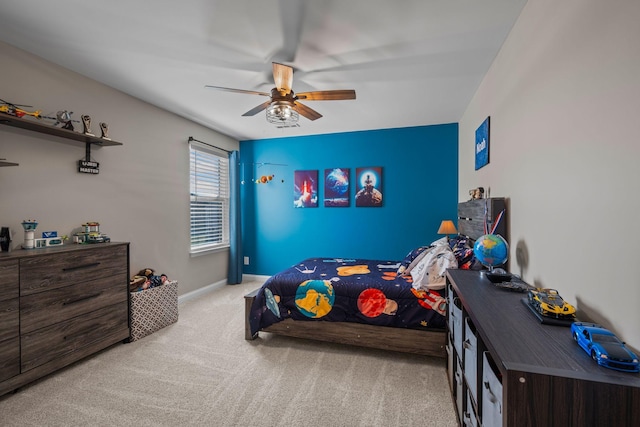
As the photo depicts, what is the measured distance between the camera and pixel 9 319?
73.9 inches

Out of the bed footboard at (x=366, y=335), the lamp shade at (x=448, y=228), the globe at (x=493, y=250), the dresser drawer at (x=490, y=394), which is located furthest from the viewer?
the lamp shade at (x=448, y=228)

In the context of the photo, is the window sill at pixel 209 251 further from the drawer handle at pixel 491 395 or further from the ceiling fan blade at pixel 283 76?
the drawer handle at pixel 491 395

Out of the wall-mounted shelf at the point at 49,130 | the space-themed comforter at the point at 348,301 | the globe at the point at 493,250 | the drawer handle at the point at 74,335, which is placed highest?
the wall-mounted shelf at the point at 49,130

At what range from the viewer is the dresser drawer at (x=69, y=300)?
1.99m

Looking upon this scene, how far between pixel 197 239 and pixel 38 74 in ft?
8.21

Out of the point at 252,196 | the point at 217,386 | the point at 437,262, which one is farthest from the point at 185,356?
the point at 252,196

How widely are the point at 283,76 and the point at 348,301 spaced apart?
2.04 meters

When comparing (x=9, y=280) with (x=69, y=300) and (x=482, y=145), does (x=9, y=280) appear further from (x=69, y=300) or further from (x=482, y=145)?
(x=482, y=145)

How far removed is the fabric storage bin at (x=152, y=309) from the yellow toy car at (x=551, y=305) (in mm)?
3232

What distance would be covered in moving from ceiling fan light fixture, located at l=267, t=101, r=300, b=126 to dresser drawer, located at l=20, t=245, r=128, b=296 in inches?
74.9

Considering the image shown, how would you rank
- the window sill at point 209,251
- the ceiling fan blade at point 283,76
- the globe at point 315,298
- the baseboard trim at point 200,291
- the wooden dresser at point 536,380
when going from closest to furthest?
the wooden dresser at point 536,380 < the ceiling fan blade at point 283,76 < the globe at point 315,298 < the baseboard trim at point 200,291 < the window sill at point 209,251

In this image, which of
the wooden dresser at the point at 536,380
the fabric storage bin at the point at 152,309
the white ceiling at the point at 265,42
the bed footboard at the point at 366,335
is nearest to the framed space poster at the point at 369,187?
the white ceiling at the point at 265,42

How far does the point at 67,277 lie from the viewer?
221 centimetres

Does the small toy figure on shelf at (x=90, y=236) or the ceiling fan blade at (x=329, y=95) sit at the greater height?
the ceiling fan blade at (x=329, y=95)
